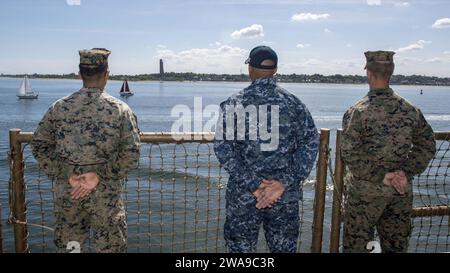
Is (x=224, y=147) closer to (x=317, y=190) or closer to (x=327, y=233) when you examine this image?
(x=317, y=190)

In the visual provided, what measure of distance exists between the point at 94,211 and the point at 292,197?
1.66m

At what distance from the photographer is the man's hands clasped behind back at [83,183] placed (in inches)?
143

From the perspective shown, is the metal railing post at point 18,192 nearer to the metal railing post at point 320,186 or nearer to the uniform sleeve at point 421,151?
the metal railing post at point 320,186

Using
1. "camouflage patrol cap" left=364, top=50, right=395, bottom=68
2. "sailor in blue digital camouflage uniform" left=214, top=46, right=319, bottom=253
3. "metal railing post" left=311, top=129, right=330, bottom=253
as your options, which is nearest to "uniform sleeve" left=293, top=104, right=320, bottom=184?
"sailor in blue digital camouflage uniform" left=214, top=46, right=319, bottom=253

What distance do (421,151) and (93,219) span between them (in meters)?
3.00

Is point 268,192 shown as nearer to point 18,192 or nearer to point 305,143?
point 305,143

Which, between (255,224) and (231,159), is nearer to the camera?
(231,159)

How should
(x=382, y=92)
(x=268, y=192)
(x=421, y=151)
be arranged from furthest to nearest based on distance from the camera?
(x=421, y=151) → (x=382, y=92) → (x=268, y=192)

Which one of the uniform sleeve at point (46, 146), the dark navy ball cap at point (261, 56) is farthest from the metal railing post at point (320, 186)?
the uniform sleeve at point (46, 146)

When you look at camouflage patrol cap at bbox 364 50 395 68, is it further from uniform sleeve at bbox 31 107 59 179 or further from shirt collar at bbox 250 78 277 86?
uniform sleeve at bbox 31 107 59 179

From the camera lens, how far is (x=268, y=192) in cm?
358

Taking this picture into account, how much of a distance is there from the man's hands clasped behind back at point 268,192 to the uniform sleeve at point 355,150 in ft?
2.65

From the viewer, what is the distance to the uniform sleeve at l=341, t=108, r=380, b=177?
13.0 feet

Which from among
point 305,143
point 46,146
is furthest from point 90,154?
point 305,143
